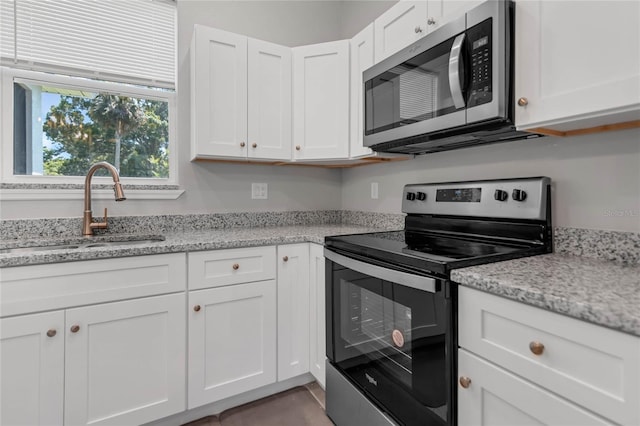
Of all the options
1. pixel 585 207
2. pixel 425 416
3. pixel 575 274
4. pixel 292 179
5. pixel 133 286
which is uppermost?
pixel 292 179

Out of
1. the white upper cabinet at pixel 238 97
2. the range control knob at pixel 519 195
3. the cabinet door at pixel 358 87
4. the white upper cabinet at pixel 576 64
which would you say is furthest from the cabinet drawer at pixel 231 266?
the white upper cabinet at pixel 576 64

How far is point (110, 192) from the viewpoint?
191cm

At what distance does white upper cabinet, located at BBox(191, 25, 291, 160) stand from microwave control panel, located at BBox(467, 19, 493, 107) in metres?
1.19

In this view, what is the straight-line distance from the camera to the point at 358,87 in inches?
76.2

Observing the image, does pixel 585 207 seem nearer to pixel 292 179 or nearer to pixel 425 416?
pixel 425 416

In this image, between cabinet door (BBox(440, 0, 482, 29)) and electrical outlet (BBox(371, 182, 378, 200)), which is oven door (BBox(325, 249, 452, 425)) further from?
cabinet door (BBox(440, 0, 482, 29))

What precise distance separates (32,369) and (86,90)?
1.48 metres

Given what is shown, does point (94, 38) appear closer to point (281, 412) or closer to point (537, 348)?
point (281, 412)

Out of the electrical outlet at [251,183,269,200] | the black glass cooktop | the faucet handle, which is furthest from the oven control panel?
the faucet handle

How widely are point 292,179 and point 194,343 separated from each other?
129cm

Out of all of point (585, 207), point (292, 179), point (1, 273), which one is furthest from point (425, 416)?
point (292, 179)

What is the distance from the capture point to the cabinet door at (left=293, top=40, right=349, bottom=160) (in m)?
2.01

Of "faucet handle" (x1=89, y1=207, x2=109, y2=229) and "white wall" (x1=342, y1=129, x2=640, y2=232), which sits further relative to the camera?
"faucet handle" (x1=89, y1=207, x2=109, y2=229)

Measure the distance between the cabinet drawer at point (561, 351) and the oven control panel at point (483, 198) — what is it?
21.8 inches
